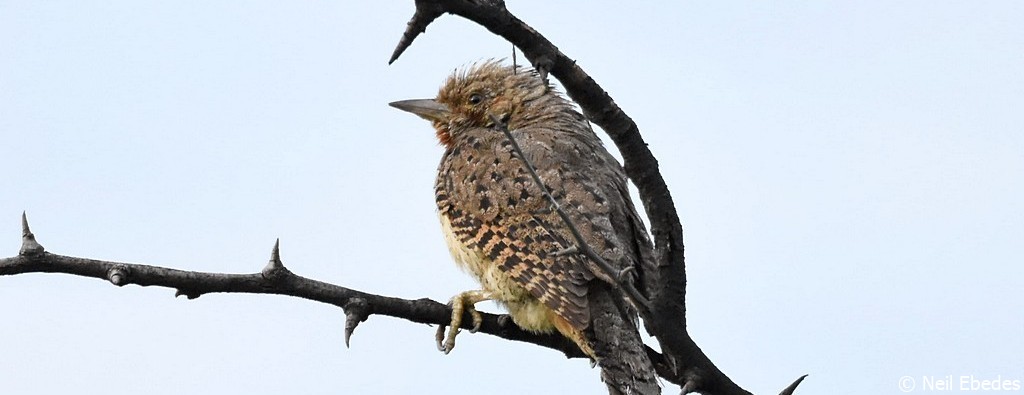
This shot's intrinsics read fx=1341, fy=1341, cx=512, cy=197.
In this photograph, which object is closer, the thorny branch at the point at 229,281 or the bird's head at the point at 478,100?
the thorny branch at the point at 229,281

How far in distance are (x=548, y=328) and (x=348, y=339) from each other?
6.14 feet

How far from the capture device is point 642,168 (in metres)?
5.06

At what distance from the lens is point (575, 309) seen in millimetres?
6824

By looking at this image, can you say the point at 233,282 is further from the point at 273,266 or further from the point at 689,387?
the point at 689,387

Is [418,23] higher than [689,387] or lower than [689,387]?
higher

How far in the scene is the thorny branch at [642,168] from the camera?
4.48 meters

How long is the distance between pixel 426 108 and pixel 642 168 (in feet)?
15.5

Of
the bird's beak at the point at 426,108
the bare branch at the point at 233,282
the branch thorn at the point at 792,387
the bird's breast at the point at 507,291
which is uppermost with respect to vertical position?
the bird's beak at the point at 426,108

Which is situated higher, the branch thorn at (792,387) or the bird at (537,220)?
the bird at (537,220)

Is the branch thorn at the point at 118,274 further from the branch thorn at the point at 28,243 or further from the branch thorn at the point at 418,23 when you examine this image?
the branch thorn at the point at 418,23

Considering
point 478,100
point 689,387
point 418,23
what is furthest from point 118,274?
point 478,100

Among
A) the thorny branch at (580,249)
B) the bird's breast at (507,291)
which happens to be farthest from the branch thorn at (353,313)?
the bird's breast at (507,291)

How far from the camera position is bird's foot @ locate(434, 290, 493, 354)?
24.0 feet

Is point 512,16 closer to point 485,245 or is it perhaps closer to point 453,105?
point 485,245
